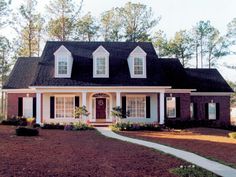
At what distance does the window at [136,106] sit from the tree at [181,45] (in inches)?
657

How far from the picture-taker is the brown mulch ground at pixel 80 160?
10.4m

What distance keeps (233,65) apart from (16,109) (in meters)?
28.5

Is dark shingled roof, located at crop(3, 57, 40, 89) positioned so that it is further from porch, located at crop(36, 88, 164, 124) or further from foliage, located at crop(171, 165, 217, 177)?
foliage, located at crop(171, 165, 217, 177)

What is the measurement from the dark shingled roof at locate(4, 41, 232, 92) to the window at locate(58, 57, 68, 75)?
2.02 feet

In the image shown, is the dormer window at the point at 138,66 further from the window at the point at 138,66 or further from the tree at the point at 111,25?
the tree at the point at 111,25

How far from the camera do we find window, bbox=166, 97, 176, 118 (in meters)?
31.9

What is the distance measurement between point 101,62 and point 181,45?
1903 cm

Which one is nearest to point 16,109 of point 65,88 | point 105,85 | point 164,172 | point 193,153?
point 65,88

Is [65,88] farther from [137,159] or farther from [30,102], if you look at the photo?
[137,159]

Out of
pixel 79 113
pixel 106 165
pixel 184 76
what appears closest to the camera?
pixel 106 165

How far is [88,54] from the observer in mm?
30953

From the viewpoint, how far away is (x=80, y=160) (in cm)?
1221

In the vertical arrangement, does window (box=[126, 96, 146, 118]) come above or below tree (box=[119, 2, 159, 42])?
below

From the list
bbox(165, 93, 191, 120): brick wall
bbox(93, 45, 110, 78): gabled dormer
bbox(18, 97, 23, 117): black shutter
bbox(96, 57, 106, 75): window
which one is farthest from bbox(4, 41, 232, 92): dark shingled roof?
bbox(18, 97, 23, 117): black shutter
